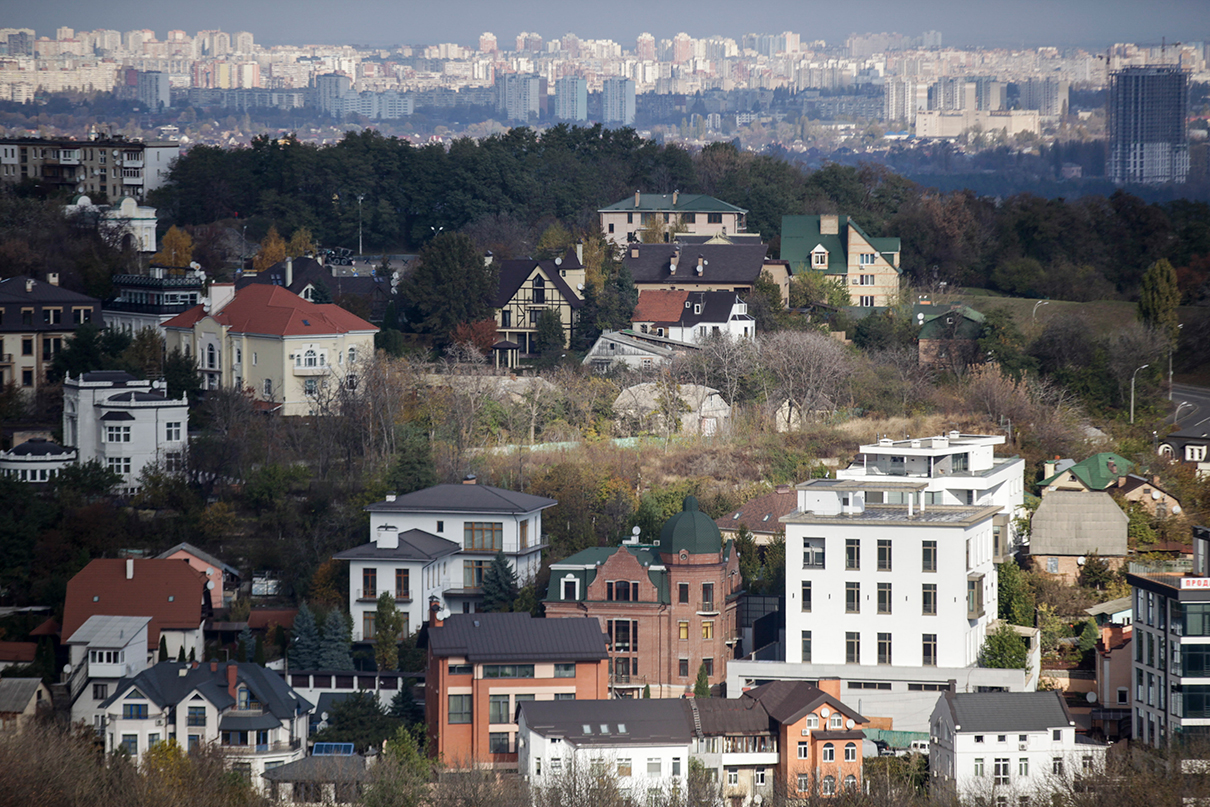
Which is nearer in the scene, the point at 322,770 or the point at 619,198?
the point at 322,770

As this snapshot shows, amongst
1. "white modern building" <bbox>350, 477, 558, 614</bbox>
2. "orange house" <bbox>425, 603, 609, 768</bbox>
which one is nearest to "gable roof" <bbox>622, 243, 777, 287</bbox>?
"white modern building" <bbox>350, 477, 558, 614</bbox>

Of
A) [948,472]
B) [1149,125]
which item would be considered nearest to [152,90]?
[1149,125]

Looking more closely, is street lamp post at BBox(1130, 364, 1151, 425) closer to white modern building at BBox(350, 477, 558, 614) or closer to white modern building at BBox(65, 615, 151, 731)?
white modern building at BBox(350, 477, 558, 614)

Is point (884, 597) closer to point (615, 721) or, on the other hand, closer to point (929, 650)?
point (929, 650)

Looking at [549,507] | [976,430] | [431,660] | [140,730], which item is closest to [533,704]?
[431,660]

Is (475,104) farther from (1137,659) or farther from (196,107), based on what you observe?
(1137,659)

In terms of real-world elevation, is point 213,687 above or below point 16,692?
above

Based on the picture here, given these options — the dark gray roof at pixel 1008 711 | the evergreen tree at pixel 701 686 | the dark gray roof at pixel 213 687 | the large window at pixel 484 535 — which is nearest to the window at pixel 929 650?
the dark gray roof at pixel 1008 711

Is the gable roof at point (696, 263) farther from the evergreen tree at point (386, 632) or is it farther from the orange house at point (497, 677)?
the orange house at point (497, 677)
